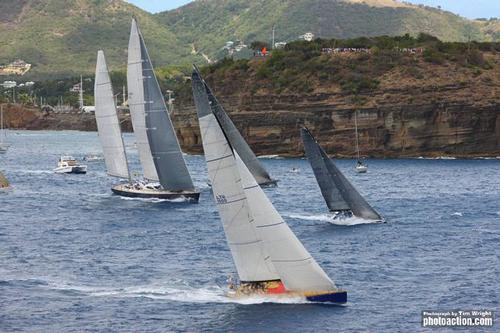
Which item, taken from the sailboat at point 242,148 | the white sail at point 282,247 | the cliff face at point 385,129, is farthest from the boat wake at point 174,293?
the cliff face at point 385,129

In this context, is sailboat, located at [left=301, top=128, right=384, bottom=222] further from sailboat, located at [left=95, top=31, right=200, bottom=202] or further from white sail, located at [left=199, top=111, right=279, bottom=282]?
white sail, located at [left=199, top=111, right=279, bottom=282]

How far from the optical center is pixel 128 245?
62719mm

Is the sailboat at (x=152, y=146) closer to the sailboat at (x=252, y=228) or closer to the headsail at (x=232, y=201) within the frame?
the headsail at (x=232, y=201)

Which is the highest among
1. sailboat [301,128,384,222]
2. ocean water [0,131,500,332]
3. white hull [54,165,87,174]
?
sailboat [301,128,384,222]

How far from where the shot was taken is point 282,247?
4456 cm

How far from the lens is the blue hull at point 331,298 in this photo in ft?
148

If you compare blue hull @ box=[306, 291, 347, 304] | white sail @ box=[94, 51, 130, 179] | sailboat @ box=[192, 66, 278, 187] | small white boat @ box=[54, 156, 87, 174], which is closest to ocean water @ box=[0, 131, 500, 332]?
blue hull @ box=[306, 291, 347, 304]

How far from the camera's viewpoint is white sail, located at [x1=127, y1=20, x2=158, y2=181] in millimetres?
84312

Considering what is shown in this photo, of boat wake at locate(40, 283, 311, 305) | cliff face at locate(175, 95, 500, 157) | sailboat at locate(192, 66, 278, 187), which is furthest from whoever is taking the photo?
cliff face at locate(175, 95, 500, 157)

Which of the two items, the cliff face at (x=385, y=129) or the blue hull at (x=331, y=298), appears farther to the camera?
the cliff face at (x=385, y=129)

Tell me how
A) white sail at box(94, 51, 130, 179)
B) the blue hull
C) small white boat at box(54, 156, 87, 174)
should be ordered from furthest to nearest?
1. small white boat at box(54, 156, 87, 174)
2. white sail at box(94, 51, 130, 179)
3. the blue hull

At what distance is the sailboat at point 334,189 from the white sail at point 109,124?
2249cm

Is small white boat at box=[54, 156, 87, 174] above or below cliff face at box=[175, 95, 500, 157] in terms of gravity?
below

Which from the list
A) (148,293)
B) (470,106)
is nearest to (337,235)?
(148,293)
